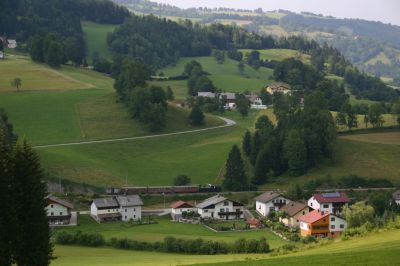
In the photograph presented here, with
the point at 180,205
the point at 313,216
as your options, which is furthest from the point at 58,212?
the point at 313,216

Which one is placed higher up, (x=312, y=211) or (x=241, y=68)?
(x=241, y=68)

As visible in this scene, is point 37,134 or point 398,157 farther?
point 37,134

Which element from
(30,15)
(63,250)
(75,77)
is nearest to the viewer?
(63,250)

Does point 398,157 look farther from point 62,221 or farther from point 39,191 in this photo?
point 39,191

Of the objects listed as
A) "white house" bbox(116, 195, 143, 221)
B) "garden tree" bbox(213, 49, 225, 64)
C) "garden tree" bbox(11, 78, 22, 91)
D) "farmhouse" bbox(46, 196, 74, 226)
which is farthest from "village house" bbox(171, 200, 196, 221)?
"garden tree" bbox(213, 49, 225, 64)

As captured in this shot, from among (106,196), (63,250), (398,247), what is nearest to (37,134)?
(106,196)

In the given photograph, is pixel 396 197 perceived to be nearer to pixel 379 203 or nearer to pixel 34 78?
pixel 379 203
